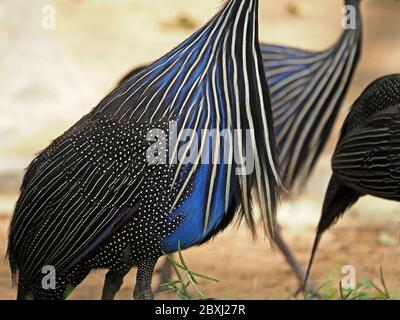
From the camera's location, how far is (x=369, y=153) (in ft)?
8.57

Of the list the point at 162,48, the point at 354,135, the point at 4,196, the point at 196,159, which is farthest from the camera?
the point at 162,48

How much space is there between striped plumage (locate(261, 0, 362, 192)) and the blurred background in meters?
1.14

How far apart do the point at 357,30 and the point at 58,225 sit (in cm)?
136

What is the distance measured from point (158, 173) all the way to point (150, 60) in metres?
3.83

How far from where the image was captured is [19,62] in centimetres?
606

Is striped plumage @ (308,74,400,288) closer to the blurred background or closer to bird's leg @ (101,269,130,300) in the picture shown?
bird's leg @ (101,269,130,300)

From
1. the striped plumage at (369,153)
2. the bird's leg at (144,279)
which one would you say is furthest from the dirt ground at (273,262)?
the bird's leg at (144,279)

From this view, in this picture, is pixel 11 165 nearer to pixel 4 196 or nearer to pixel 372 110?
pixel 4 196

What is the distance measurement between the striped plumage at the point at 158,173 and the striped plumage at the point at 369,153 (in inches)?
19.2

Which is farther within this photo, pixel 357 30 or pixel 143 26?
pixel 143 26

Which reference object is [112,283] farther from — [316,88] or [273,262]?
[273,262]

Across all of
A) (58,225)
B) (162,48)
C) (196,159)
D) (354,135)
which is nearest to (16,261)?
(58,225)

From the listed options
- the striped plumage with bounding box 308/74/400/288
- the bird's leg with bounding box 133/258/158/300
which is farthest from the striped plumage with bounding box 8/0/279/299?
the striped plumage with bounding box 308/74/400/288

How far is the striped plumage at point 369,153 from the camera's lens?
2.57 m
